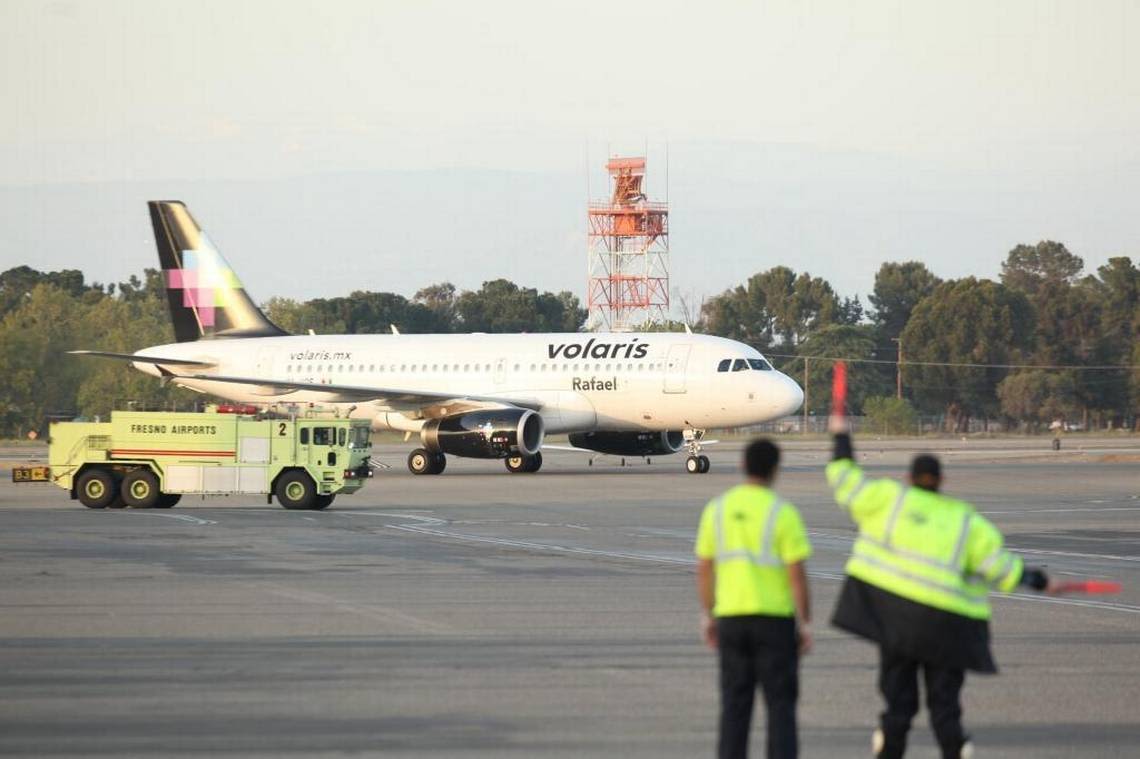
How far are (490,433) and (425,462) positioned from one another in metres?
3.51

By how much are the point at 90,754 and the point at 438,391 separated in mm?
39035

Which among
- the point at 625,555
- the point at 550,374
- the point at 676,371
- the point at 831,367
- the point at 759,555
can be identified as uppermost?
the point at 831,367

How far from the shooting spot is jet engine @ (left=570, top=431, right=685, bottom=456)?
4747 cm

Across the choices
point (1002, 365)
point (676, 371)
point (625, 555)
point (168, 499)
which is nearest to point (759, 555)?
point (625, 555)

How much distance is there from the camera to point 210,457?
31594 millimetres

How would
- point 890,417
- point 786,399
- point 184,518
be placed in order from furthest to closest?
point 890,417
point 786,399
point 184,518

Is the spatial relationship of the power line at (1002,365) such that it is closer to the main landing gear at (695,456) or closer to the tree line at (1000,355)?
the tree line at (1000,355)

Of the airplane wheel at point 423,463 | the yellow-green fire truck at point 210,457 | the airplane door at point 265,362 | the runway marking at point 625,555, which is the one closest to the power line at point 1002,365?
the airplane door at point 265,362

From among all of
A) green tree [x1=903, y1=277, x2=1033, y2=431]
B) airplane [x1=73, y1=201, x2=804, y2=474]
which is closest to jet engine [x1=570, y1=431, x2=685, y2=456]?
airplane [x1=73, y1=201, x2=804, y2=474]

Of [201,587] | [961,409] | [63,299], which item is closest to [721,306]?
[961,409]

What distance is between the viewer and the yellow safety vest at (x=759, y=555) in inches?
341

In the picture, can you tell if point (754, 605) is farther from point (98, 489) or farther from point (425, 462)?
point (425, 462)

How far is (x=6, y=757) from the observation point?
373 inches

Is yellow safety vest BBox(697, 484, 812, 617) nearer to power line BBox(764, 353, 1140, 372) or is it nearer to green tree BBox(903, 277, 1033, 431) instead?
power line BBox(764, 353, 1140, 372)
